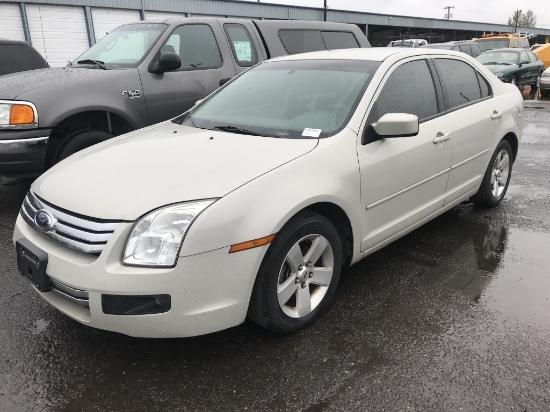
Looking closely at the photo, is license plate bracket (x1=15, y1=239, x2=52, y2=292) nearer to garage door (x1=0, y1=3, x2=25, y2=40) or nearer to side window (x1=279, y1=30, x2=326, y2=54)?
side window (x1=279, y1=30, x2=326, y2=54)

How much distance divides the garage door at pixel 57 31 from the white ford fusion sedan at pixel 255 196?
2064cm

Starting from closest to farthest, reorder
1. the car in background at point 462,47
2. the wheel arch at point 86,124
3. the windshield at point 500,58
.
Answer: the wheel arch at point 86,124, the windshield at point 500,58, the car in background at point 462,47

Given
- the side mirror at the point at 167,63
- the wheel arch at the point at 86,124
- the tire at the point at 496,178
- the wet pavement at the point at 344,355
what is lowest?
the wet pavement at the point at 344,355

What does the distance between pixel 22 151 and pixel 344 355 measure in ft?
11.5

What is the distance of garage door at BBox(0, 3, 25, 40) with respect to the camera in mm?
19672

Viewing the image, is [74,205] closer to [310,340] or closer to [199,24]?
[310,340]

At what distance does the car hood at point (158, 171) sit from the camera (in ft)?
7.77

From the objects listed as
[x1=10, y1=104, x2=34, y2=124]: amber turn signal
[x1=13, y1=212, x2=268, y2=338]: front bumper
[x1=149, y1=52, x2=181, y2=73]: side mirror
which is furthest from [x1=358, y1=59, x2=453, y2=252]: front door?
[x1=10, y1=104, x2=34, y2=124]: amber turn signal

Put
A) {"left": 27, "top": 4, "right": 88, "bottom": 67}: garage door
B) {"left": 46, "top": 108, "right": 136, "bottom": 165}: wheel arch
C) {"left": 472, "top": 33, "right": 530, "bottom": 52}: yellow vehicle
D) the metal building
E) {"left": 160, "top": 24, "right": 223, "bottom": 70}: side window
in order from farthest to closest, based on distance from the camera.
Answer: {"left": 472, "top": 33, "right": 530, "bottom": 52}: yellow vehicle
{"left": 27, "top": 4, "right": 88, "bottom": 67}: garage door
the metal building
{"left": 160, "top": 24, "right": 223, "bottom": 70}: side window
{"left": 46, "top": 108, "right": 136, "bottom": 165}: wheel arch

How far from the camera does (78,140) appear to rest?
4789 millimetres

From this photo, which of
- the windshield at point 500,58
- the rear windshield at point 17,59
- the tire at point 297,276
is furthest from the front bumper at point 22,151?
the windshield at point 500,58

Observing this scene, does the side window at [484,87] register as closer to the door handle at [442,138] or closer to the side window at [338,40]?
the door handle at [442,138]

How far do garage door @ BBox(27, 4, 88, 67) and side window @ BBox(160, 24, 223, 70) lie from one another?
1788 cm

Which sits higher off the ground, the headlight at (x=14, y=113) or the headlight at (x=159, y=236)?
the headlight at (x=14, y=113)
